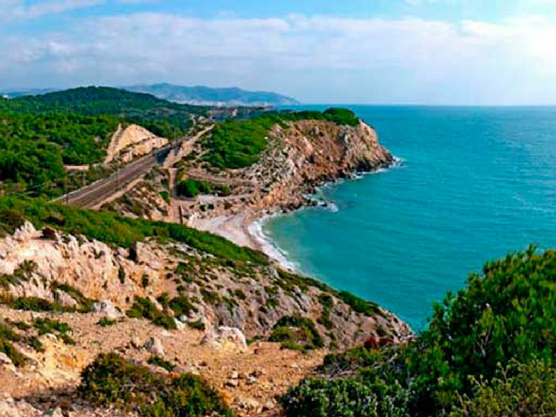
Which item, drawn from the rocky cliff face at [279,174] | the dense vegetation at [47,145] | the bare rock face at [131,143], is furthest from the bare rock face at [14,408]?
the bare rock face at [131,143]

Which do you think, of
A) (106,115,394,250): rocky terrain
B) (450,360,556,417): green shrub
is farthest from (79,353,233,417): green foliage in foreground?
(106,115,394,250): rocky terrain

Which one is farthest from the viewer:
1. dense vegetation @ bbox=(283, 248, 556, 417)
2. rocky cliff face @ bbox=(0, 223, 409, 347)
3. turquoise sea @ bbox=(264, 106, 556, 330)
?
turquoise sea @ bbox=(264, 106, 556, 330)

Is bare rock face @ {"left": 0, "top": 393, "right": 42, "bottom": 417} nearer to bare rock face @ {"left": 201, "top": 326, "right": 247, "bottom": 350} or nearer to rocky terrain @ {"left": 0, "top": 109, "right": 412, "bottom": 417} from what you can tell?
rocky terrain @ {"left": 0, "top": 109, "right": 412, "bottom": 417}

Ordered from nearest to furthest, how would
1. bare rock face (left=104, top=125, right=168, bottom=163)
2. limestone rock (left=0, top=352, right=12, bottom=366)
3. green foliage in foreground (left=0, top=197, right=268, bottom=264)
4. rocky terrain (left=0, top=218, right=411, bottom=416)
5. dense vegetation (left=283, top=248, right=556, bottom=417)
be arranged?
1. dense vegetation (left=283, top=248, right=556, bottom=417)
2. limestone rock (left=0, top=352, right=12, bottom=366)
3. rocky terrain (left=0, top=218, right=411, bottom=416)
4. green foliage in foreground (left=0, top=197, right=268, bottom=264)
5. bare rock face (left=104, top=125, right=168, bottom=163)

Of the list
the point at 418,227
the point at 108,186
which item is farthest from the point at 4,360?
the point at 418,227

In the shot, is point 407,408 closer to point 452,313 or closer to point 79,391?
point 452,313

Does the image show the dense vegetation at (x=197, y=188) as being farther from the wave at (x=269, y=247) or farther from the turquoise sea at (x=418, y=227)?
the turquoise sea at (x=418, y=227)

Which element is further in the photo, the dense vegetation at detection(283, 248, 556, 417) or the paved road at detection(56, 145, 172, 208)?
the paved road at detection(56, 145, 172, 208)
